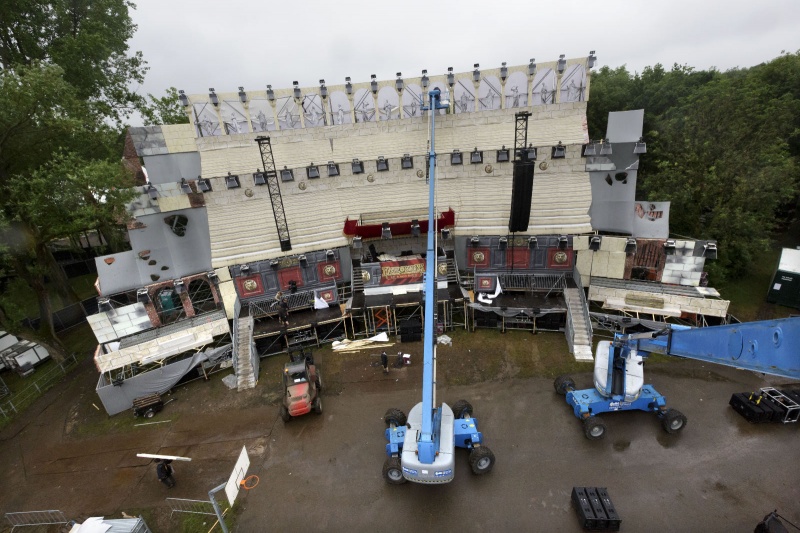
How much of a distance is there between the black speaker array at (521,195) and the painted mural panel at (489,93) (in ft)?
35.5

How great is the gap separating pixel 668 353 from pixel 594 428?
17.4ft

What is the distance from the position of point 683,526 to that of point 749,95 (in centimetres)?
3066

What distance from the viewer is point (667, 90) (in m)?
37.9

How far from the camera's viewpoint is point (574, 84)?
28516 millimetres

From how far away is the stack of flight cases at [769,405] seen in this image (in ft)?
50.8

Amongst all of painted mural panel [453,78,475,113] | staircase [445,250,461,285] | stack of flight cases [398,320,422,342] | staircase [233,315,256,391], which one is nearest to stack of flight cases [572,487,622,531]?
stack of flight cases [398,320,422,342]

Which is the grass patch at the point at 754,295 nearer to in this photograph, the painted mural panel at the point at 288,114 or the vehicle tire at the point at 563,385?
the vehicle tire at the point at 563,385

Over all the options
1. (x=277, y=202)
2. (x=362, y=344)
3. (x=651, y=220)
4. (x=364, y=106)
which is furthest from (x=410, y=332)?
(x=364, y=106)

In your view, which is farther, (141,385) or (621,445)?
(141,385)

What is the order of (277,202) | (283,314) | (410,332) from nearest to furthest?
(283,314)
(410,332)
(277,202)

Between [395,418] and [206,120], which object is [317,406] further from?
[206,120]

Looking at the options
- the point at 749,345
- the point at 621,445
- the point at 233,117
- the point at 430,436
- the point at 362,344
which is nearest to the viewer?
the point at 749,345

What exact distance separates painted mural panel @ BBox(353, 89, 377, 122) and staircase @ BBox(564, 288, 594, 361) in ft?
67.9

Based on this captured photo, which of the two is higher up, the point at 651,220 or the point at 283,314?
the point at 651,220
